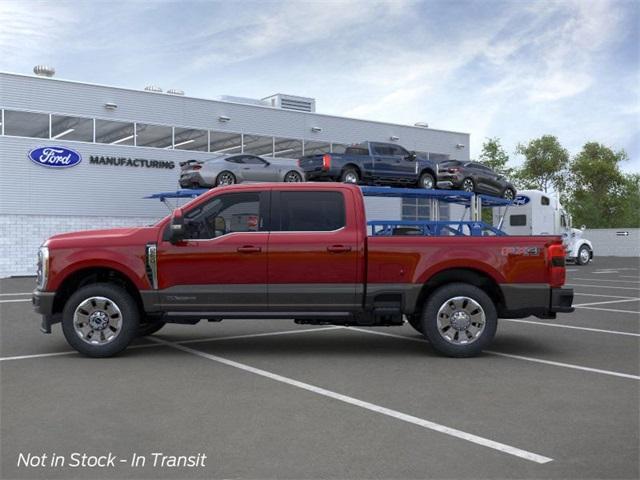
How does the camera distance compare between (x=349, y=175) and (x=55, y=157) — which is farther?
(x=55, y=157)

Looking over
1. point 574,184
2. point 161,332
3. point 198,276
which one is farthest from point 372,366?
point 574,184

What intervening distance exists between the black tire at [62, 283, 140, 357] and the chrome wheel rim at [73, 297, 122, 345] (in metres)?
0.03

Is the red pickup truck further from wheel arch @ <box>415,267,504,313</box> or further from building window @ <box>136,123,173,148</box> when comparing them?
building window @ <box>136,123,173,148</box>

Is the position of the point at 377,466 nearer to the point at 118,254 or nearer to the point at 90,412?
the point at 90,412

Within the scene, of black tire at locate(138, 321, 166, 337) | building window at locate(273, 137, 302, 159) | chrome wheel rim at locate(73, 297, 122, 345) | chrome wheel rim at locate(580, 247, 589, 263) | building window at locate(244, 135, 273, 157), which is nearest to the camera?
chrome wheel rim at locate(73, 297, 122, 345)

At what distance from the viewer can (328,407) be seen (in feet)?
18.8

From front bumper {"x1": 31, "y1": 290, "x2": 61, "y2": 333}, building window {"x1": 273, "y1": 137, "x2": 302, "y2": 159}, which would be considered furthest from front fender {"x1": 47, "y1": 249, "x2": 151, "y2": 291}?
building window {"x1": 273, "y1": 137, "x2": 302, "y2": 159}

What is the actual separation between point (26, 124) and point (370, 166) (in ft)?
46.9

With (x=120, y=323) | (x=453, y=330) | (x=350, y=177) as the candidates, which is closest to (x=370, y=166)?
(x=350, y=177)

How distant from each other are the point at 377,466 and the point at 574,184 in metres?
77.2

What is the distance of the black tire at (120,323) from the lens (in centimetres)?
804

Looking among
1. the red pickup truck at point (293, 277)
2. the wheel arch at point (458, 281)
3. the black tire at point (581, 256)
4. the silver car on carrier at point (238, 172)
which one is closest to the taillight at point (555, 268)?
the red pickup truck at point (293, 277)

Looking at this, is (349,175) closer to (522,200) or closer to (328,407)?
(522,200)

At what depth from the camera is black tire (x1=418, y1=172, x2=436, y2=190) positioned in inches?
969
